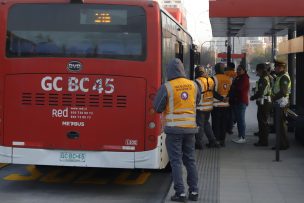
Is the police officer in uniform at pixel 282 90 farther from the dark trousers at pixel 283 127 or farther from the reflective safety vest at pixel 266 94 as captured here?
the reflective safety vest at pixel 266 94

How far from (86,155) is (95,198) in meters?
0.62

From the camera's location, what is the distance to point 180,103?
713 cm

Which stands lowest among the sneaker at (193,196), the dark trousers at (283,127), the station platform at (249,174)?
the station platform at (249,174)

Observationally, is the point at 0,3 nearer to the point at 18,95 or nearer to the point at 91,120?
the point at 18,95

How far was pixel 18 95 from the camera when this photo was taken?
25.5 ft

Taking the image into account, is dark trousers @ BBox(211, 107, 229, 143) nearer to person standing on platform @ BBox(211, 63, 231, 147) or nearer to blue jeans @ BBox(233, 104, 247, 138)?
person standing on platform @ BBox(211, 63, 231, 147)

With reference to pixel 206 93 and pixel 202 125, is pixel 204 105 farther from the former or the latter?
pixel 202 125

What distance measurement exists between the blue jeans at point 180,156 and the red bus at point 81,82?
46 cm

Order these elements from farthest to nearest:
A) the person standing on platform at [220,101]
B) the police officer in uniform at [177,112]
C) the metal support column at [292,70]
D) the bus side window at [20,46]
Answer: the metal support column at [292,70], the person standing on platform at [220,101], the bus side window at [20,46], the police officer in uniform at [177,112]

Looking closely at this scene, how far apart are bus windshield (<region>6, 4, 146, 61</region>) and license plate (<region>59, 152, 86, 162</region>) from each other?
136 cm

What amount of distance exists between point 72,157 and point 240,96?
6.03m

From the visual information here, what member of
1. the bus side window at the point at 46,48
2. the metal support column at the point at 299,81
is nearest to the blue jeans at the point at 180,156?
the bus side window at the point at 46,48

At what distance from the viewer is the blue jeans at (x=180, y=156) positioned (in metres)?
7.23

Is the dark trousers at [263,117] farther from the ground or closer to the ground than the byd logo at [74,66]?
closer to the ground
